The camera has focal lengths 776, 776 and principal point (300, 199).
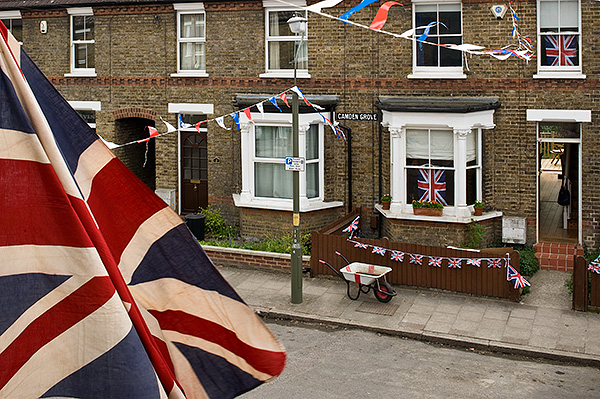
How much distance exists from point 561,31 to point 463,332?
7388mm

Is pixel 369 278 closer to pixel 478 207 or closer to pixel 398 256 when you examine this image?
pixel 398 256

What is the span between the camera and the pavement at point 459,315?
12.9 metres

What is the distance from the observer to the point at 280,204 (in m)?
18.6

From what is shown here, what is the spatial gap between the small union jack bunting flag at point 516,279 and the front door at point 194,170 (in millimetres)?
8958

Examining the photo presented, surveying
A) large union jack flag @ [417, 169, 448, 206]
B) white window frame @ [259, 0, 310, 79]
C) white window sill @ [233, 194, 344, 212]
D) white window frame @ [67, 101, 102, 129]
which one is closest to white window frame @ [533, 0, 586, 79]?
large union jack flag @ [417, 169, 448, 206]

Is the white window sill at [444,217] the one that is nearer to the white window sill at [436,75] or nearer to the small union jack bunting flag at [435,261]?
the small union jack bunting flag at [435,261]

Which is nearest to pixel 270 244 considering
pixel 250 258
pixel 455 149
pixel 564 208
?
pixel 250 258

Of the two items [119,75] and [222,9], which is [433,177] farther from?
[119,75]

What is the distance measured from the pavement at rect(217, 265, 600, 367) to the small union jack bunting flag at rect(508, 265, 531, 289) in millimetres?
425

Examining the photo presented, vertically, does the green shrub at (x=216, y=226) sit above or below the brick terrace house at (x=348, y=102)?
below

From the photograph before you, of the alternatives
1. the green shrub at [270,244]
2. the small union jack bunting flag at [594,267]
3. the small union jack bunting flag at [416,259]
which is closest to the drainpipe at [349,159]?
the green shrub at [270,244]

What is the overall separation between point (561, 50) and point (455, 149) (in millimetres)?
3143

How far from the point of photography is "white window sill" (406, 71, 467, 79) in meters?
17.4

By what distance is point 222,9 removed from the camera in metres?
19.4
